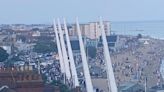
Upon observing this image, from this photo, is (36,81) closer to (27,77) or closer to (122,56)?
(27,77)

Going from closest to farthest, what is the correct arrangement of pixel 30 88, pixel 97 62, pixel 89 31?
pixel 30 88, pixel 97 62, pixel 89 31

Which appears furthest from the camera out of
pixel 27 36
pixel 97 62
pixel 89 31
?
pixel 89 31

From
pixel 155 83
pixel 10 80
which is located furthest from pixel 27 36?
pixel 10 80

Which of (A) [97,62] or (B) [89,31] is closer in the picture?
(A) [97,62]

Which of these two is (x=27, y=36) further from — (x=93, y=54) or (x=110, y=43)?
(x=93, y=54)

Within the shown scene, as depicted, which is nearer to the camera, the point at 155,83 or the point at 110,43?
the point at 155,83

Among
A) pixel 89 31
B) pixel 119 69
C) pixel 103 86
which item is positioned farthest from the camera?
pixel 89 31

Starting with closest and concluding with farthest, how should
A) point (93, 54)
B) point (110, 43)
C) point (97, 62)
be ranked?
point (97, 62) → point (93, 54) → point (110, 43)

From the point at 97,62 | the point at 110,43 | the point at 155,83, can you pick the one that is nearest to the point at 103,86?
the point at 155,83
